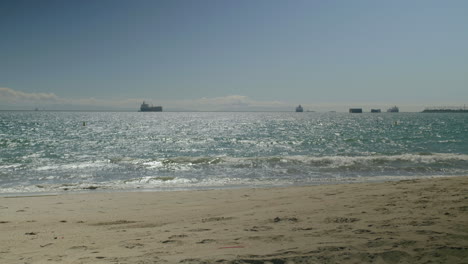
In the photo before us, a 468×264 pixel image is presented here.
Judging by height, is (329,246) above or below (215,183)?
above

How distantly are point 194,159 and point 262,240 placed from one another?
17.8 meters

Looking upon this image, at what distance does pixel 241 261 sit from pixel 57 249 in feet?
11.5

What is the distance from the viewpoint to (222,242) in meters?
5.66

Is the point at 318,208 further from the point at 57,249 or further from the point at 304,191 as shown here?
the point at 57,249

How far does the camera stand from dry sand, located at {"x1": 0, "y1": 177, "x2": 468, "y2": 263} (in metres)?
4.95

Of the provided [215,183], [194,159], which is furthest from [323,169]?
[194,159]

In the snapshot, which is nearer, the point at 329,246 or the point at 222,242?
the point at 329,246

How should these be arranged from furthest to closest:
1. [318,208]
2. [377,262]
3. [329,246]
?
1. [318,208]
2. [329,246]
3. [377,262]

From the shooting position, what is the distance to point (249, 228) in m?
6.56

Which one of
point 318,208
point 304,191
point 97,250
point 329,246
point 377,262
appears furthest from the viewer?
point 304,191

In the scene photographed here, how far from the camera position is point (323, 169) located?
63.2 ft

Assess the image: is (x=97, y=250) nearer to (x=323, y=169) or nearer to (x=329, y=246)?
(x=329, y=246)

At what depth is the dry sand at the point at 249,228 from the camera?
4.95m

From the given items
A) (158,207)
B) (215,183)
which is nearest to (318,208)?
(158,207)
